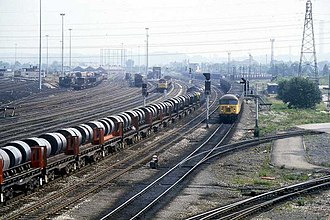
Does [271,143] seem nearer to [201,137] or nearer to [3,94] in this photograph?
[201,137]

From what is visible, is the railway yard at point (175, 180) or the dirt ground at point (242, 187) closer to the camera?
the railway yard at point (175, 180)

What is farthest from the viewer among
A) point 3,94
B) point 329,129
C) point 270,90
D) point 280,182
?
point 270,90

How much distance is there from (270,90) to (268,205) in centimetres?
11677

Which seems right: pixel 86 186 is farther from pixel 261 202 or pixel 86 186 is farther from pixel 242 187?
pixel 261 202

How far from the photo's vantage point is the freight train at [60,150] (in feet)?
86.5

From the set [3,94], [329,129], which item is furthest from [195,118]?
[3,94]

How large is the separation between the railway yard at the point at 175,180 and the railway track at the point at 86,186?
0.13 ft

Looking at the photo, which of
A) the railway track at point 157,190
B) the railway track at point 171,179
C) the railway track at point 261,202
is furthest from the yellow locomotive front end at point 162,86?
the railway track at point 261,202

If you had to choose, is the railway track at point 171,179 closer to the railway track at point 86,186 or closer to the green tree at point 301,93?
the railway track at point 86,186

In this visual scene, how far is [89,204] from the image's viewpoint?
87.6ft

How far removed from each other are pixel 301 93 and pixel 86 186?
66.5m

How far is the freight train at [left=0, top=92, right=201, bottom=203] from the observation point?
26.4 metres

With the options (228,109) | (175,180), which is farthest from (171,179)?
(228,109)

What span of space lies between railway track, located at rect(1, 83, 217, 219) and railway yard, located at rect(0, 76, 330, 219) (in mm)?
41
